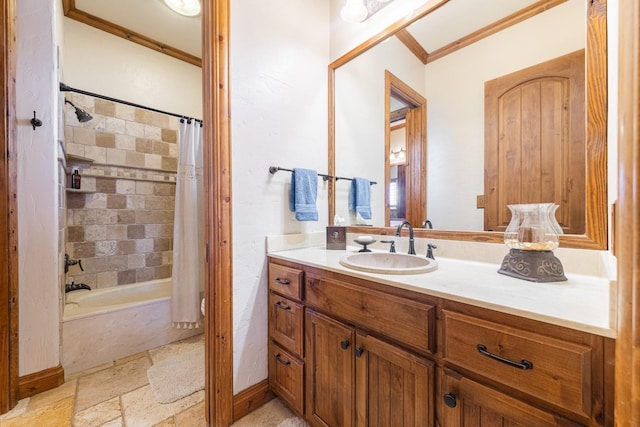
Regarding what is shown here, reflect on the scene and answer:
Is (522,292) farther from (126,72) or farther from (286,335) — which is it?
(126,72)

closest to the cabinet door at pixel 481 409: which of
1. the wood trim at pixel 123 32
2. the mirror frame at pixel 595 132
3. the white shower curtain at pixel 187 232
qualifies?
the mirror frame at pixel 595 132

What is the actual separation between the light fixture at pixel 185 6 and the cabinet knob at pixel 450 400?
283 cm

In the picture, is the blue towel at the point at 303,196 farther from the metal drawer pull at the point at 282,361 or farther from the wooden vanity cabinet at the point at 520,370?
the wooden vanity cabinet at the point at 520,370

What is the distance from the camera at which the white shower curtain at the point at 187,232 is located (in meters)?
2.05

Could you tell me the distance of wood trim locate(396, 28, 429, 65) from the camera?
4.50 ft

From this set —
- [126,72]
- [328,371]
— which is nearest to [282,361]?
[328,371]

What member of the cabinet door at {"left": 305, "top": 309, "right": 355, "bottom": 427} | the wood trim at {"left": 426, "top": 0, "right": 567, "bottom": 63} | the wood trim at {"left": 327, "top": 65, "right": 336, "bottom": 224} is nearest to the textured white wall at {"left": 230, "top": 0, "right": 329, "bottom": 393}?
the wood trim at {"left": 327, "top": 65, "right": 336, "bottom": 224}

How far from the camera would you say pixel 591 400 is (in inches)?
20.9

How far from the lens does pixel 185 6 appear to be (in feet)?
6.69

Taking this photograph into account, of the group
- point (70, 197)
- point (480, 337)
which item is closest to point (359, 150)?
point (480, 337)

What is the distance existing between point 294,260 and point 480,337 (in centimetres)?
79

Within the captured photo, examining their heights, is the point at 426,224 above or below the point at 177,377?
above

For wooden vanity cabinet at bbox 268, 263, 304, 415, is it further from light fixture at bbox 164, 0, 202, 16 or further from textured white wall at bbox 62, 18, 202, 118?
textured white wall at bbox 62, 18, 202, 118

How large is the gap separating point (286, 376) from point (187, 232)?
4.60 ft
